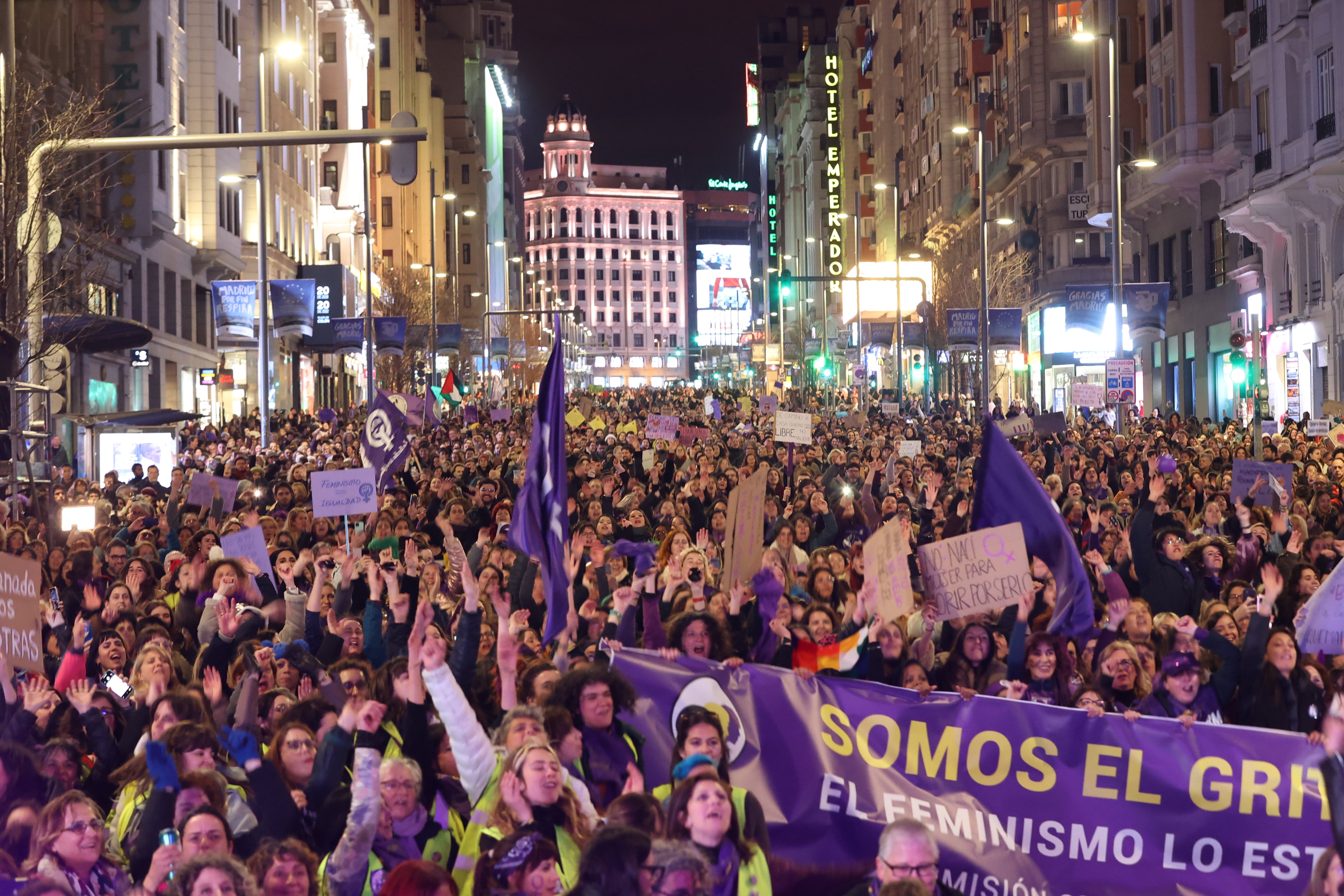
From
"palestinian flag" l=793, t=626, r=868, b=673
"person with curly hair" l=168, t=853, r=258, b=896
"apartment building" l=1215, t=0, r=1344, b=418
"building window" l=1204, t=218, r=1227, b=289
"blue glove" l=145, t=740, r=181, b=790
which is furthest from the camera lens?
"building window" l=1204, t=218, r=1227, b=289

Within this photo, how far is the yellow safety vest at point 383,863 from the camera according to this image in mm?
6055

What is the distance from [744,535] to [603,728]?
4.06 metres

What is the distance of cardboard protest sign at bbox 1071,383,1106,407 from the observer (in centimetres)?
3225

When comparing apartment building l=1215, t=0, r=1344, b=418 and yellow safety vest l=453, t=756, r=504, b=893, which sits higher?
apartment building l=1215, t=0, r=1344, b=418

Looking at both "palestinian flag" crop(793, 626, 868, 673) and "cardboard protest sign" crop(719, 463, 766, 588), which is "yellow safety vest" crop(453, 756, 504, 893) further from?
"cardboard protest sign" crop(719, 463, 766, 588)

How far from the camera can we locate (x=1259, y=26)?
40719 millimetres

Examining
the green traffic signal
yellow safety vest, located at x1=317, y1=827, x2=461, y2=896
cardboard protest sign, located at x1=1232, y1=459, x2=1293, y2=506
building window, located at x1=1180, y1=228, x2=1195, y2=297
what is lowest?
yellow safety vest, located at x1=317, y1=827, x2=461, y2=896

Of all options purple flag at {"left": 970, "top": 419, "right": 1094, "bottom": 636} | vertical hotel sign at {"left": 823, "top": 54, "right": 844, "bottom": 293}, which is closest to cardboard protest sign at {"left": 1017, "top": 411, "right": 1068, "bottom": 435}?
purple flag at {"left": 970, "top": 419, "right": 1094, "bottom": 636}

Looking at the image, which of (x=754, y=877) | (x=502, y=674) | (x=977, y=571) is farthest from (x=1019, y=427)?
(x=754, y=877)

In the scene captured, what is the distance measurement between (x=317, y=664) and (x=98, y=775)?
138cm

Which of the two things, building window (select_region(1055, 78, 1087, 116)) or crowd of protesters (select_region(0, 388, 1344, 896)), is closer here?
crowd of protesters (select_region(0, 388, 1344, 896))

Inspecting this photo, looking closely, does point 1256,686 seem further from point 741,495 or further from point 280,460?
point 280,460

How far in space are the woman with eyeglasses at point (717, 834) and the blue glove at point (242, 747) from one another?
1.90 metres

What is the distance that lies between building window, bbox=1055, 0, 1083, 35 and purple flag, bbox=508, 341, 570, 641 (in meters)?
54.3
